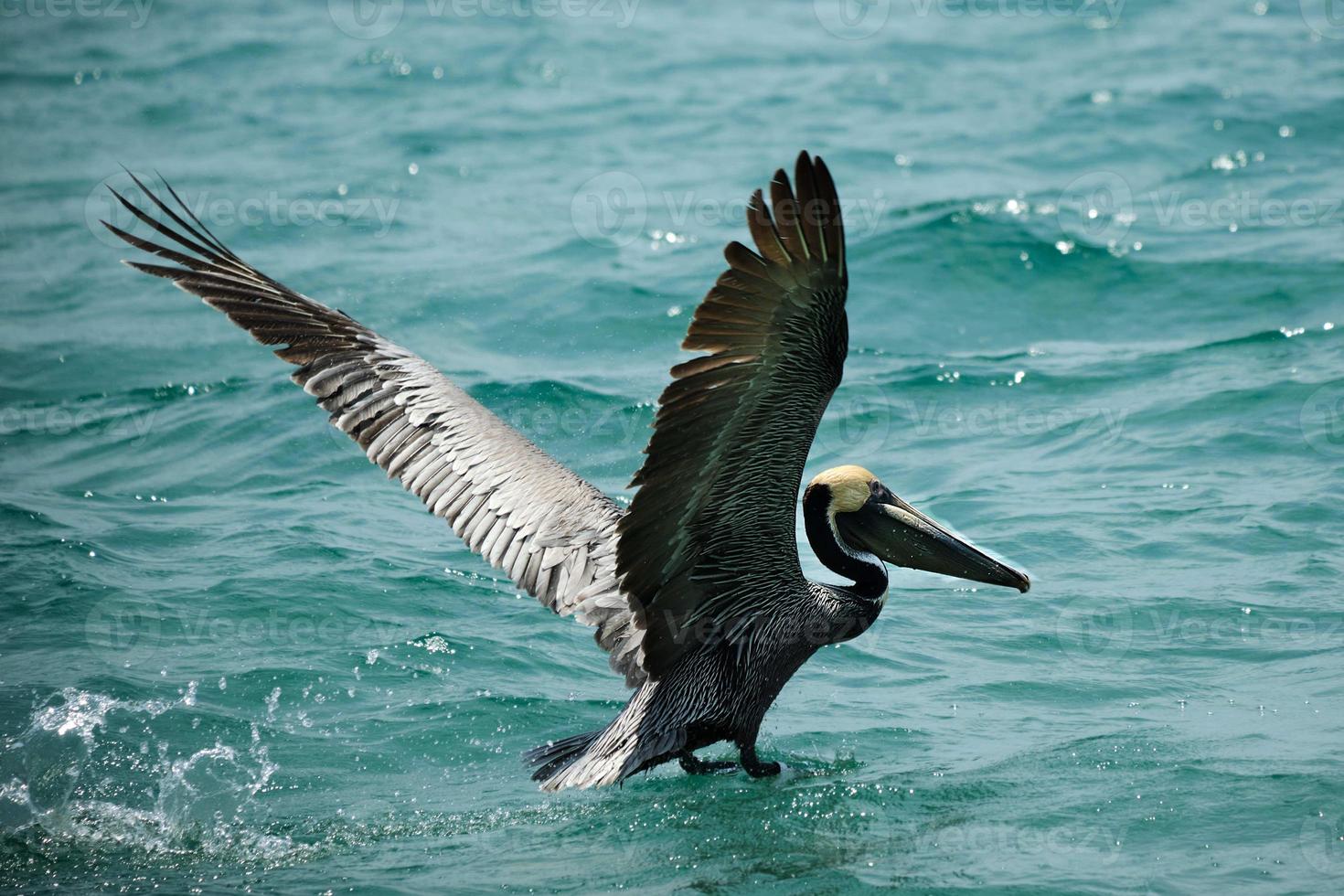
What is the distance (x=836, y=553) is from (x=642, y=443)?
12.0ft

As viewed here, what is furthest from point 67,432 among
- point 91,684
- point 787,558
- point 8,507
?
point 787,558

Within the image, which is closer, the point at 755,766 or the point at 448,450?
the point at 755,766

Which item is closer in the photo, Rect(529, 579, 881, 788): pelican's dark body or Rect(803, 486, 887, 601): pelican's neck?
Rect(529, 579, 881, 788): pelican's dark body

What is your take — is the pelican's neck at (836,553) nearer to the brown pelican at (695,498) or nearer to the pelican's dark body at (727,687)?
the brown pelican at (695,498)

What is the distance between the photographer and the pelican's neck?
619 centimetres

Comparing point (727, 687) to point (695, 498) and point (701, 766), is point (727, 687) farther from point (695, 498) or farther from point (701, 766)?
point (695, 498)

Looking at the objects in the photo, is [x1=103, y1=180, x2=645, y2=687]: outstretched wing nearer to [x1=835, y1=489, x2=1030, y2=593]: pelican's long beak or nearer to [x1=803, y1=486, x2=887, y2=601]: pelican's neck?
[x1=803, y1=486, x2=887, y2=601]: pelican's neck

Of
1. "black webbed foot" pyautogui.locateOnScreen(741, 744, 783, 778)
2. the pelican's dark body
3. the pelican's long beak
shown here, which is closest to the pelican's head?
the pelican's long beak

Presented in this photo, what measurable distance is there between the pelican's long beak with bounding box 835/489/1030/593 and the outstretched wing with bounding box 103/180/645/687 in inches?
40.6

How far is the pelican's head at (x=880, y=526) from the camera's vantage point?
20.1 ft

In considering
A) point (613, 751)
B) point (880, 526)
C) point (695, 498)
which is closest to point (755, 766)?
point (613, 751)

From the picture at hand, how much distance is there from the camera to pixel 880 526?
617 cm

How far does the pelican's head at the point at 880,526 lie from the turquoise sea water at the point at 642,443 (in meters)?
0.79

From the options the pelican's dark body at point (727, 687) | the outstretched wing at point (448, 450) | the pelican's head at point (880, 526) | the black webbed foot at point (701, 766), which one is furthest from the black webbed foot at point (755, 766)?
the pelican's head at point (880, 526)
